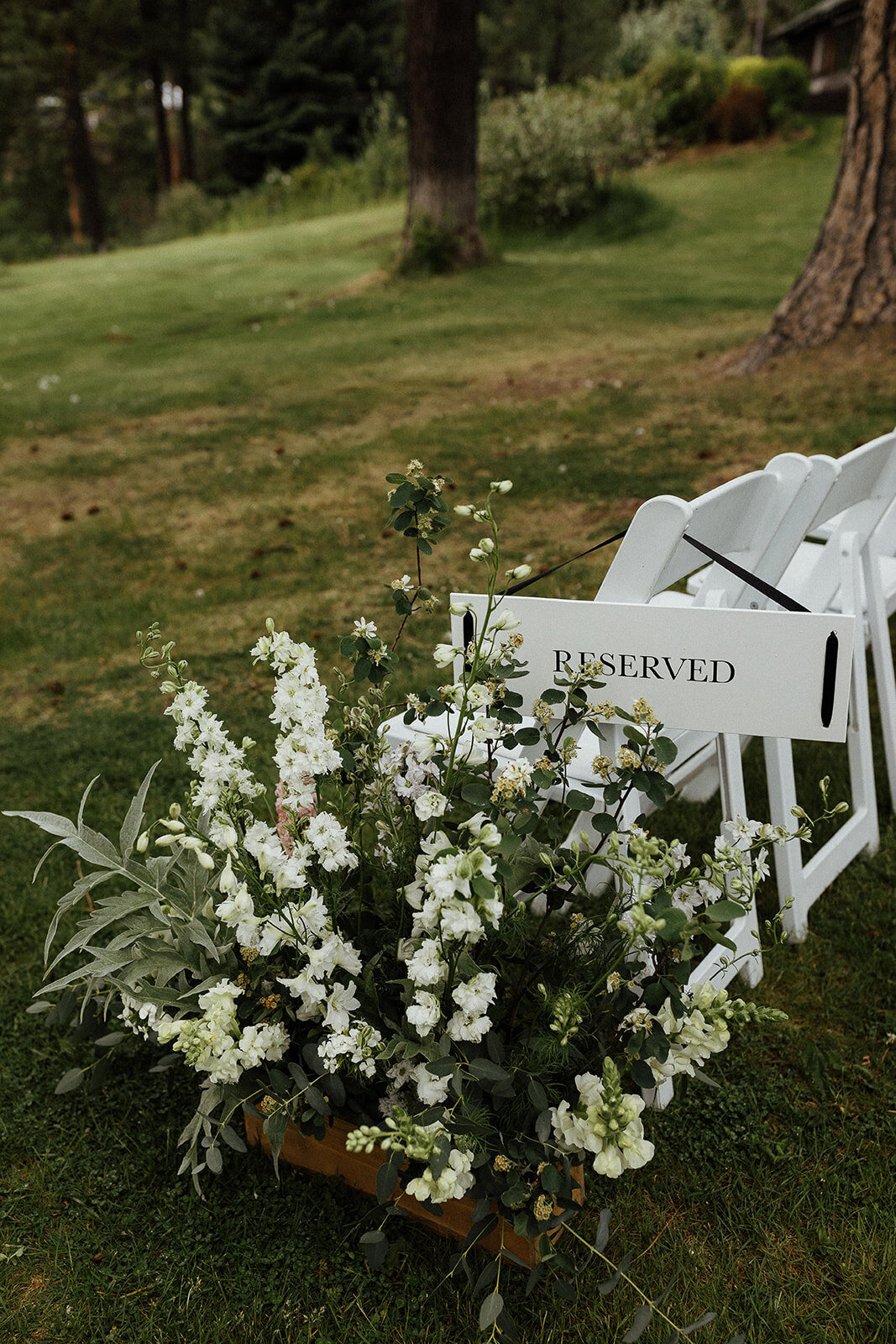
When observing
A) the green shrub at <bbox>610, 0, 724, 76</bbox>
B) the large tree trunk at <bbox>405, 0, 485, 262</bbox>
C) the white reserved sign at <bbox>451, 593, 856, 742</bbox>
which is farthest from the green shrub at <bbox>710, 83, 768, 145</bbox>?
the white reserved sign at <bbox>451, 593, 856, 742</bbox>

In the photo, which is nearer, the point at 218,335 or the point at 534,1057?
the point at 534,1057

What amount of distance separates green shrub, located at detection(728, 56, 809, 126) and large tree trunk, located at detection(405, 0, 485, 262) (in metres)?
11.7

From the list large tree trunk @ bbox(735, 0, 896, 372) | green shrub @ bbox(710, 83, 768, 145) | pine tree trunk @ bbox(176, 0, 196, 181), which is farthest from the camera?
pine tree trunk @ bbox(176, 0, 196, 181)

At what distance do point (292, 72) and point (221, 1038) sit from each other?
2911 centimetres

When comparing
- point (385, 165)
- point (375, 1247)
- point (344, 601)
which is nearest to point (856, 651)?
point (375, 1247)

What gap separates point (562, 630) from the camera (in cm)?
205

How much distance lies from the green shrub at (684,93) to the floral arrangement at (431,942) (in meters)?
21.7

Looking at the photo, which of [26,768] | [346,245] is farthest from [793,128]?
[26,768]

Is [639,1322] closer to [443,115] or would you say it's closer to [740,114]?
[443,115]

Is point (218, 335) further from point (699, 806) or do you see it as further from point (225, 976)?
point (225, 976)

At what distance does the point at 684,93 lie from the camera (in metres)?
20.7

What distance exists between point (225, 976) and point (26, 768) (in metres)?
2.25

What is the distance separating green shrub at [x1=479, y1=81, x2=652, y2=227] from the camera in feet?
49.0

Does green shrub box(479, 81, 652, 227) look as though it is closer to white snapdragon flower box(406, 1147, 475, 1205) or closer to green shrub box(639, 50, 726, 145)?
green shrub box(639, 50, 726, 145)
